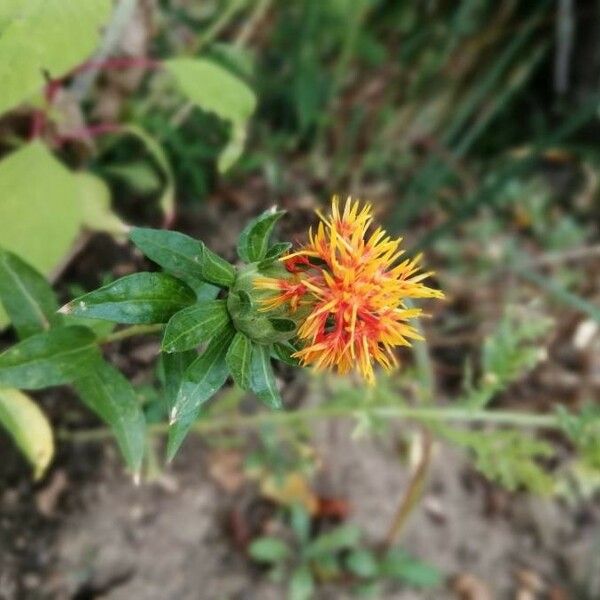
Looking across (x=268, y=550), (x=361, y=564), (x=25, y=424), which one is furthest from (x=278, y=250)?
(x=361, y=564)

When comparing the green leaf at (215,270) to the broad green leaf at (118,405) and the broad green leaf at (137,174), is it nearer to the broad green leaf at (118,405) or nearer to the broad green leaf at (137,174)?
the broad green leaf at (118,405)

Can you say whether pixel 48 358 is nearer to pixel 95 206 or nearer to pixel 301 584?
pixel 95 206

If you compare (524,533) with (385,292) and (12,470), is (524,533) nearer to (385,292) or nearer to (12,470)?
(12,470)

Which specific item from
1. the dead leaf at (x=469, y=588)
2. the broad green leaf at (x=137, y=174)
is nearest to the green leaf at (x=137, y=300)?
the broad green leaf at (x=137, y=174)

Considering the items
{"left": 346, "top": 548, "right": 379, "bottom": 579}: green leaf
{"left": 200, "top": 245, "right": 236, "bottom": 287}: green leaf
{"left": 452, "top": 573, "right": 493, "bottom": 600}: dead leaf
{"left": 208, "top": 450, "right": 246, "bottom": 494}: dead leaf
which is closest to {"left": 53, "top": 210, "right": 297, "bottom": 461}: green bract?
{"left": 200, "top": 245, "right": 236, "bottom": 287}: green leaf

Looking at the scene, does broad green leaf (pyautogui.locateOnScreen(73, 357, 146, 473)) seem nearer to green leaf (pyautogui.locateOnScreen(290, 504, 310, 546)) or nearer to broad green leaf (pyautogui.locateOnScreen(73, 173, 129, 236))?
broad green leaf (pyautogui.locateOnScreen(73, 173, 129, 236))
